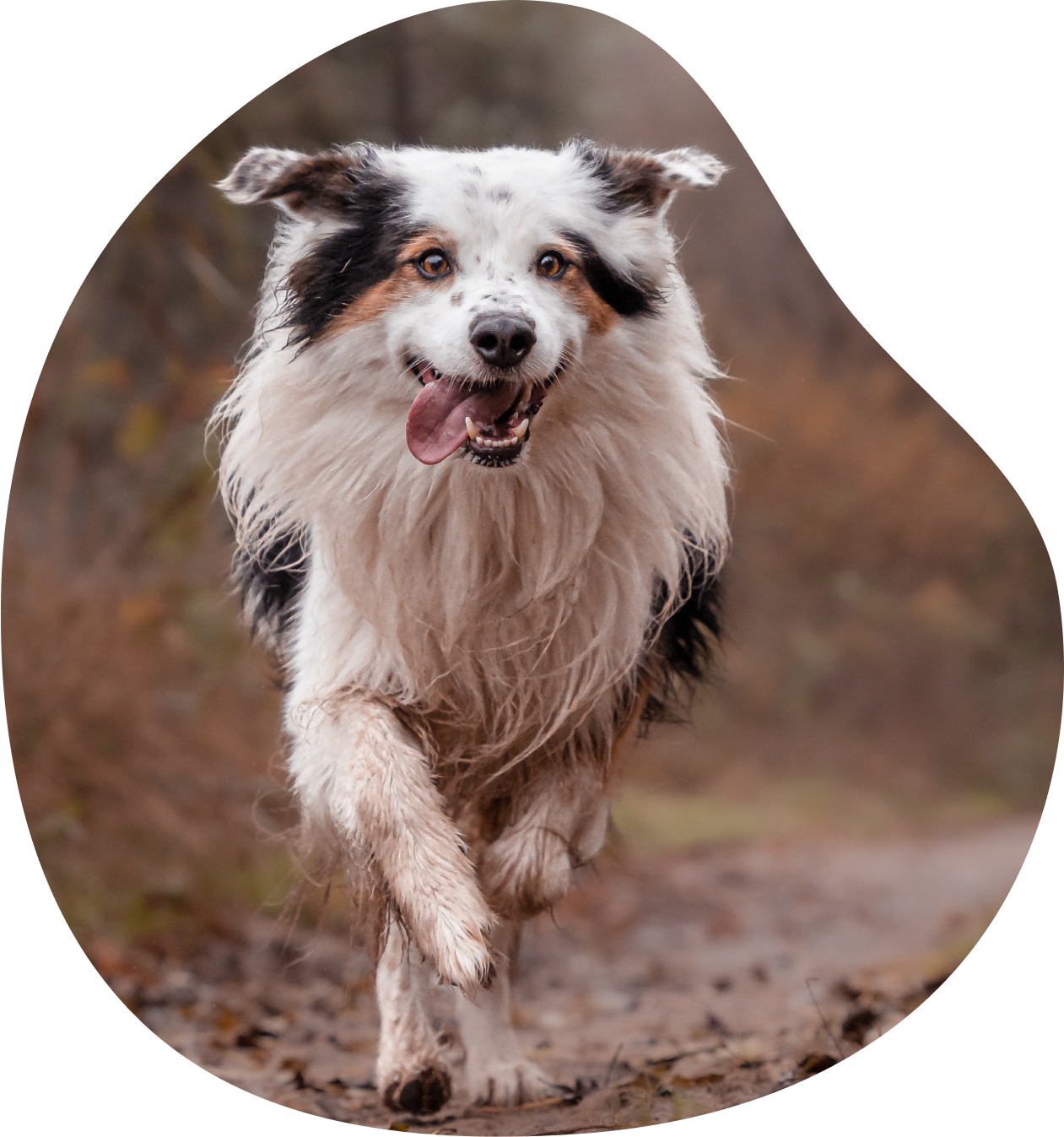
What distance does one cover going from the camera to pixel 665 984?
573cm

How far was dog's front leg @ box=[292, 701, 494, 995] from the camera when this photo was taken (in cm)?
269

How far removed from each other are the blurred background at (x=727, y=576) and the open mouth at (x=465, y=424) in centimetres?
65

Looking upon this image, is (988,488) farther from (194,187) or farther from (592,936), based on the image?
(194,187)

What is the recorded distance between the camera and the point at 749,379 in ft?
14.1

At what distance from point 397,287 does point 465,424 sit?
0.38 metres

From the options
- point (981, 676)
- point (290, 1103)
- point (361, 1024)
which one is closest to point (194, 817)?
point (361, 1024)

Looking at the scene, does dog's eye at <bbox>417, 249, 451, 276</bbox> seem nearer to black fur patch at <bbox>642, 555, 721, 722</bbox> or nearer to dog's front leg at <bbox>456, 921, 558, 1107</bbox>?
black fur patch at <bbox>642, 555, 721, 722</bbox>

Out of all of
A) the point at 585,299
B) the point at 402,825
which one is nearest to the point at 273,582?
the point at 402,825

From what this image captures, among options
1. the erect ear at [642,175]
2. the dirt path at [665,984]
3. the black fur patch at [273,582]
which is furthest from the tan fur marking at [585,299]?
the dirt path at [665,984]

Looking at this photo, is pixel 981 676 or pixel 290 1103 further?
pixel 981 676

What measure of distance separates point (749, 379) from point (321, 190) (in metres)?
1.87

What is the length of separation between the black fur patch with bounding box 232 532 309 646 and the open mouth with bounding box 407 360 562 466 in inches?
25.1

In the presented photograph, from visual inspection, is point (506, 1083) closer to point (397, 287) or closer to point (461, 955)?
point (461, 955)

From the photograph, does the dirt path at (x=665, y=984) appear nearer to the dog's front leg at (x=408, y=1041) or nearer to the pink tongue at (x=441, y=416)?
the dog's front leg at (x=408, y=1041)
